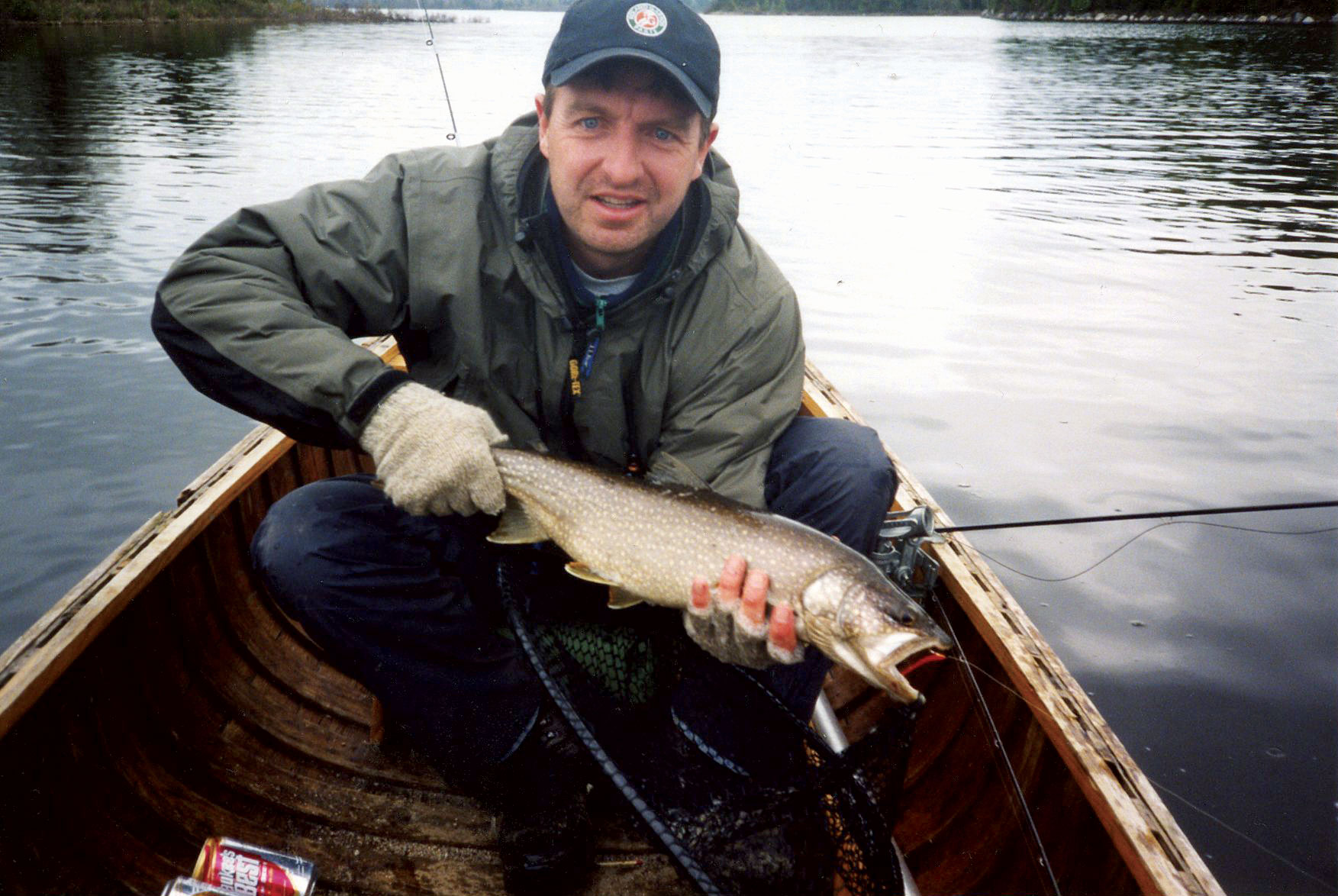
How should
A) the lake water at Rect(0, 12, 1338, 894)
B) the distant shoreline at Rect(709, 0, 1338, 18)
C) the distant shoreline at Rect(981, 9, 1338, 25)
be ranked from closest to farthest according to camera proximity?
1. the lake water at Rect(0, 12, 1338, 894)
2. the distant shoreline at Rect(981, 9, 1338, 25)
3. the distant shoreline at Rect(709, 0, 1338, 18)

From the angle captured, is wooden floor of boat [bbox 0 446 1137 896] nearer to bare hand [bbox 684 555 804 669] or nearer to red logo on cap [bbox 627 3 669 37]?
bare hand [bbox 684 555 804 669]

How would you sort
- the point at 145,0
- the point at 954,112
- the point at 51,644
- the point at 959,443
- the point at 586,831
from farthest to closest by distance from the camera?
the point at 145,0, the point at 954,112, the point at 959,443, the point at 586,831, the point at 51,644

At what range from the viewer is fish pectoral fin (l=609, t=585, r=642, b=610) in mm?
2672

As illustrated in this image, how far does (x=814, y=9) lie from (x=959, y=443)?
178 metres

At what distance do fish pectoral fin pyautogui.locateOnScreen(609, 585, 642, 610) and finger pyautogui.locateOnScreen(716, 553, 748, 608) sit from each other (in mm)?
371

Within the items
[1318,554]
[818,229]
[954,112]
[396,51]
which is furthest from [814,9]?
[1318,554]

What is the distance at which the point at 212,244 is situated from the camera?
2.63 meters

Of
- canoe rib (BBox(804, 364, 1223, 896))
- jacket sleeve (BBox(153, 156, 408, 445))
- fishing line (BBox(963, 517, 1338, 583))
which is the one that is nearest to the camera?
canoe rib (BBox(804, 364, 1223, 896))

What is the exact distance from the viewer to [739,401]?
10.0 ft

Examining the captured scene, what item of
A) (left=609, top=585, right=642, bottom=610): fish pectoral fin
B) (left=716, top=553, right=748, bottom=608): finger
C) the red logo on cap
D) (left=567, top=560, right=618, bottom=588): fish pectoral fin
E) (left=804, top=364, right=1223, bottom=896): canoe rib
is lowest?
(left=804, top=364, right=1223, bottom=896): canoe rib

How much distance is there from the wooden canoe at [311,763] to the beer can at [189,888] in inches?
18.4

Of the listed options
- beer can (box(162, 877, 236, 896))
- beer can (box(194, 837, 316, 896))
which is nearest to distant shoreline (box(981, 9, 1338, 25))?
beer can (box(194, 837, 316, 896))

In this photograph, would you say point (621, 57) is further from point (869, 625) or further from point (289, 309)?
point (869, 625)

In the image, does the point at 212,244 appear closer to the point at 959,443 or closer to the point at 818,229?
the point at 959,443
